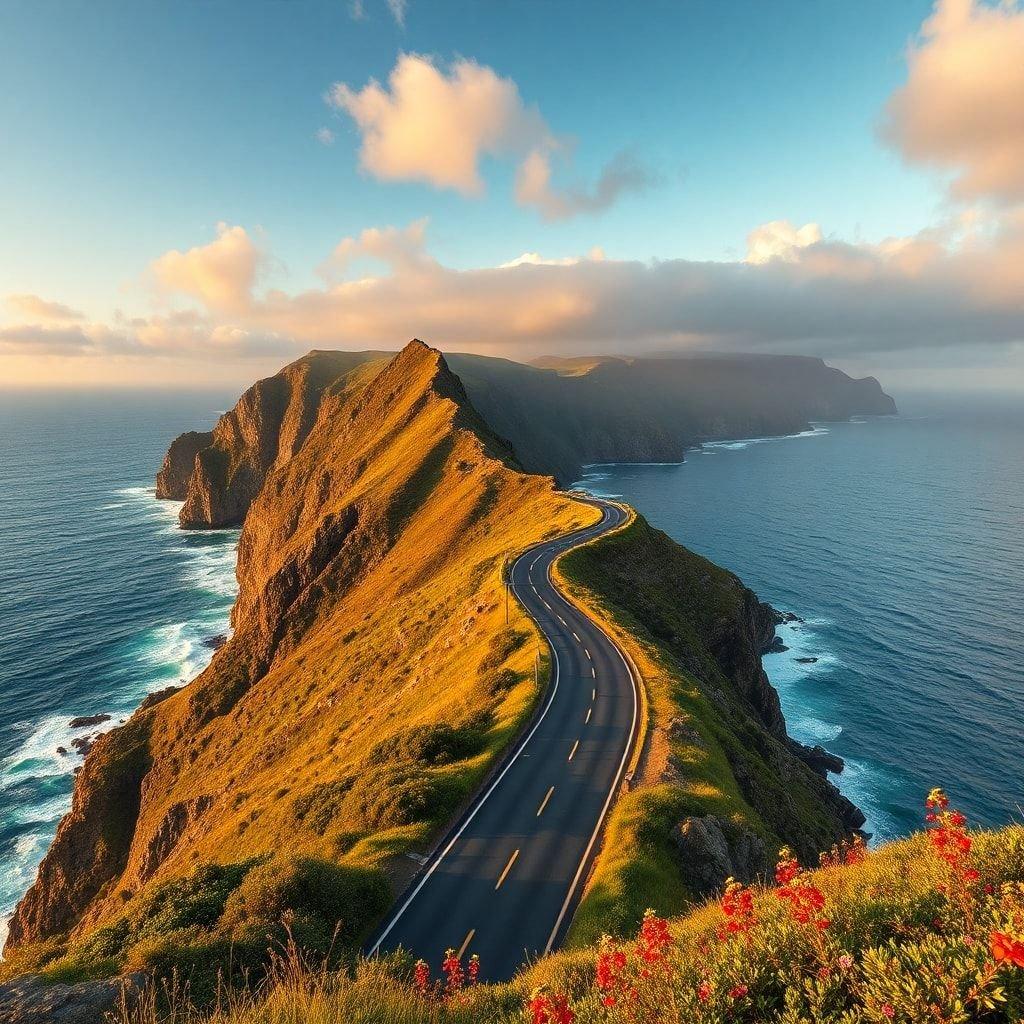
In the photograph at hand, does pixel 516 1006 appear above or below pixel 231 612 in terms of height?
above

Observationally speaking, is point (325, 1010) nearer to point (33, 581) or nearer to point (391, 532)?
point (391, 532)

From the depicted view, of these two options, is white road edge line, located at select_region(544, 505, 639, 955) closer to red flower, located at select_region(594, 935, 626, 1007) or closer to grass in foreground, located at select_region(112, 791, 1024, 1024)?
grass in foreground, located at select_region(112, 791, 1024, 1024)

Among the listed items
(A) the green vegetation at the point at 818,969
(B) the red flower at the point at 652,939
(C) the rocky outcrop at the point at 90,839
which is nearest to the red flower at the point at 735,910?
(A) the green vegetation at the point at 818,969

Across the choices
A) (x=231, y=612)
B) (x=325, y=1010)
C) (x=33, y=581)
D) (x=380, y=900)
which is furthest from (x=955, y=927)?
(x=33, y=581)

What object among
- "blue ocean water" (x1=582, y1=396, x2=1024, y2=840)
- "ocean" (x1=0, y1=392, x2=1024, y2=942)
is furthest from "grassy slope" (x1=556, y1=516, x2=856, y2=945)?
"ocean" (x1=0, y1=392, x2=1024, y2=942)

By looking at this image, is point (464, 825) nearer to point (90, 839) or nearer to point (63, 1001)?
point (63, 1001)

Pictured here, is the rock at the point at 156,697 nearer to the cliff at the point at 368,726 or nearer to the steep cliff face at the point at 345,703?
the cliff at the point at 368,726

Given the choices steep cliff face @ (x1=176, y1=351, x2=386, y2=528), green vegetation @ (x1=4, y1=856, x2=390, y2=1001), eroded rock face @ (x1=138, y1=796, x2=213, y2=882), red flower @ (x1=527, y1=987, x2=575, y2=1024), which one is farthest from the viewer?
steep cliff face @ (x1=176, y1=351, x2=386, y2=528)
